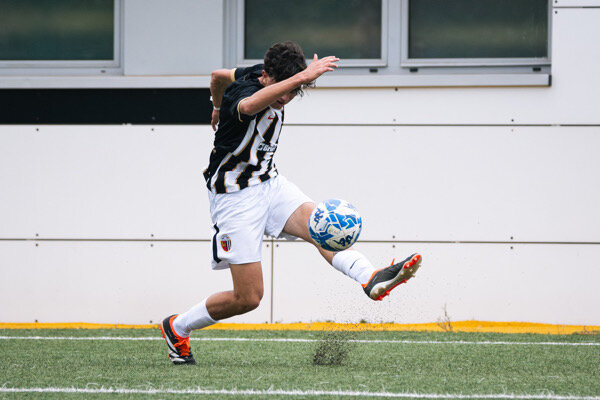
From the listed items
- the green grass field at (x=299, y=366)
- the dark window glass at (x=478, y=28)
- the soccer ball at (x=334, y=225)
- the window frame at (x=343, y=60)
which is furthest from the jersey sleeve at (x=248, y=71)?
the dark window glass at (x=478, y=28)

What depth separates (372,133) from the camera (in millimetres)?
9055

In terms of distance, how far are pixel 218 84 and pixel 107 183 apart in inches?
150

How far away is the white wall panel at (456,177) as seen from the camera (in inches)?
346

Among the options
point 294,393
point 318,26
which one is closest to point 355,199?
point 318,26

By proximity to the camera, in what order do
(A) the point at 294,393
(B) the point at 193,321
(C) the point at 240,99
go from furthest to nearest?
(B) the point at 193,321
(C) the point at 240,99
(A) the point at 294,393

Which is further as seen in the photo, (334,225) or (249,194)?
(249,194)

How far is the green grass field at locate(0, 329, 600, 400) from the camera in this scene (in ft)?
14.7

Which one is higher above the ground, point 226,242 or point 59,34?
point 59,34

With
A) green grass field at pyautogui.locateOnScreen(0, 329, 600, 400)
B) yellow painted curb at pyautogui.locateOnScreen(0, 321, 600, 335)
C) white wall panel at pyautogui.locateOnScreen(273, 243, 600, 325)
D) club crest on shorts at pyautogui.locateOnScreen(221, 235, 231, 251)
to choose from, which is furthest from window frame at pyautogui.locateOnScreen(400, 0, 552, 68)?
club crest on shorts at pyautogui.locateOnScreen(221, 235, 231, 251)

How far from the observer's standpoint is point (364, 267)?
504 centimetres

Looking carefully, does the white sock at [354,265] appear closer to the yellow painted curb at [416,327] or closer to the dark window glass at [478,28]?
the yellow painted curb at [416,327]

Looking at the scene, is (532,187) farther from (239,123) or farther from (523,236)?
(239,123)

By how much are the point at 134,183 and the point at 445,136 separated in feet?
11.4

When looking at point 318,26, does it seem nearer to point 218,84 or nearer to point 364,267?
point 218,84
